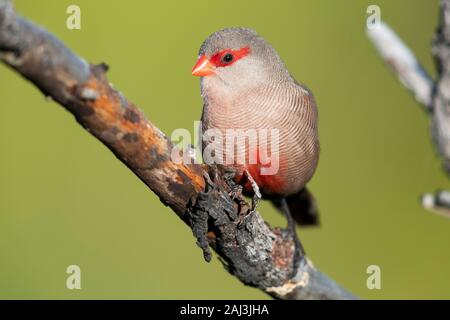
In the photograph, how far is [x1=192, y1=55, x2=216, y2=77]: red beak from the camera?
3.25 metres

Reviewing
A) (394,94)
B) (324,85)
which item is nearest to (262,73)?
(324,85)

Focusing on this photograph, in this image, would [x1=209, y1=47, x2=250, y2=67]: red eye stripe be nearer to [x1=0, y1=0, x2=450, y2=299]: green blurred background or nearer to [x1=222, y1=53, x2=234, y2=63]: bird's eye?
[x1=222, y1=53, x2=234, y2=63]: bird's eye

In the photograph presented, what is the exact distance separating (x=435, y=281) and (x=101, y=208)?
3.09 m

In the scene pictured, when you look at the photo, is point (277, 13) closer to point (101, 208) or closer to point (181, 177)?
point (101, 208)

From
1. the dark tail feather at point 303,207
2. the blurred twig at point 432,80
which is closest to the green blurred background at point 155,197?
the dark tail feather at point 303,207

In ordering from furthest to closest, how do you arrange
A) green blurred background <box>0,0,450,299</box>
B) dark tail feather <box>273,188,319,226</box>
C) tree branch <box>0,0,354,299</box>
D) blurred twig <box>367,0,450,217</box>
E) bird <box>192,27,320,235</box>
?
green blurred background <box>0,0,450,299</box>
dark tail feather <box>273,188,319,226</box>
bird <box>192,27,320,235</box>
tree branch <box>0,0,354,299</box>
blurred twig <box>367,0,450,217</box>

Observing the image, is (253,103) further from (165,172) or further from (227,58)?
(165,172)

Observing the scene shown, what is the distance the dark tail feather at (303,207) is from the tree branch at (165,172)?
556mm

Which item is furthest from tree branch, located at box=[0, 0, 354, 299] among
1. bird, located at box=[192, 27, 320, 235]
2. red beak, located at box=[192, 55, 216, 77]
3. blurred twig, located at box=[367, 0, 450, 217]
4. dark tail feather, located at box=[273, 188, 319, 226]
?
blurred twig, located at box=[367, 0, 450, 217]

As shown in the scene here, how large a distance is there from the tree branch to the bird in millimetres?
282

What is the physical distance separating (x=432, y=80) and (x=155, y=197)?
4.03m

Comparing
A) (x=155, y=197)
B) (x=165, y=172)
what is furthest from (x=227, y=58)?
(x=155, y=197)

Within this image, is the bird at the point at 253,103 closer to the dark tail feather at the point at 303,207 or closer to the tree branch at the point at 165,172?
the tree branch at the point at 165,172

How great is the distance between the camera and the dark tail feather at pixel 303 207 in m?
4.16
